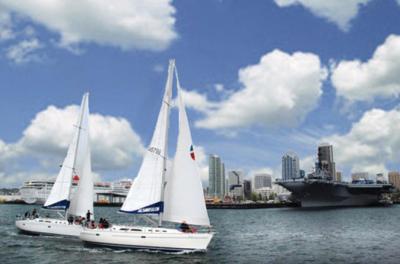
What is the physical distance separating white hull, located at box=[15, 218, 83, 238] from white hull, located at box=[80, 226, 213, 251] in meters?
8.23

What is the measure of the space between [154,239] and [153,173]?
201 inches

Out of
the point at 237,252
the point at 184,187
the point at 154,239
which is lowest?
the point at 237,252

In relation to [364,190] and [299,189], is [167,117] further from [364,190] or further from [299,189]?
[364,190]

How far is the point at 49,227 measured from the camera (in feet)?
125

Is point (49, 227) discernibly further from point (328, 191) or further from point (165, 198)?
point (328, 191)

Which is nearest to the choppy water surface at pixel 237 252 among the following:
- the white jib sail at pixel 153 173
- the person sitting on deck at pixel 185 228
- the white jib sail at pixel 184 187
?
the person sitting on deck at pixel 185 228

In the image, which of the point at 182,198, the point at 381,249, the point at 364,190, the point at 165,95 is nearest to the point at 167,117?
the point at 165,95

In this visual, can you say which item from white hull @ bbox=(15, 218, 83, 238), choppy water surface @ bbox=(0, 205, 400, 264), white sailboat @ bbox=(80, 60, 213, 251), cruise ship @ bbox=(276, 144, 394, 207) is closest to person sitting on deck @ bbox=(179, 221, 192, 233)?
white sailboat @ bbox=(80, 60, 213, 251)

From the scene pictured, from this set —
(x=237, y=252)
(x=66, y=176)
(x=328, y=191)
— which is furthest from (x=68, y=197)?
(x=328, y=191)

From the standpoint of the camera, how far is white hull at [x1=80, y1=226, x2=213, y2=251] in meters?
27.9

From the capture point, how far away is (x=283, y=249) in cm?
3425

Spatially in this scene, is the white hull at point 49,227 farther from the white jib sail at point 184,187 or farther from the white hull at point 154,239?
the white jib sail at point 184,187

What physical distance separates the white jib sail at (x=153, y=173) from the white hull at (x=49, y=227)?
8.19m

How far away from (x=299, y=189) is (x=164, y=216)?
96.4 meters
